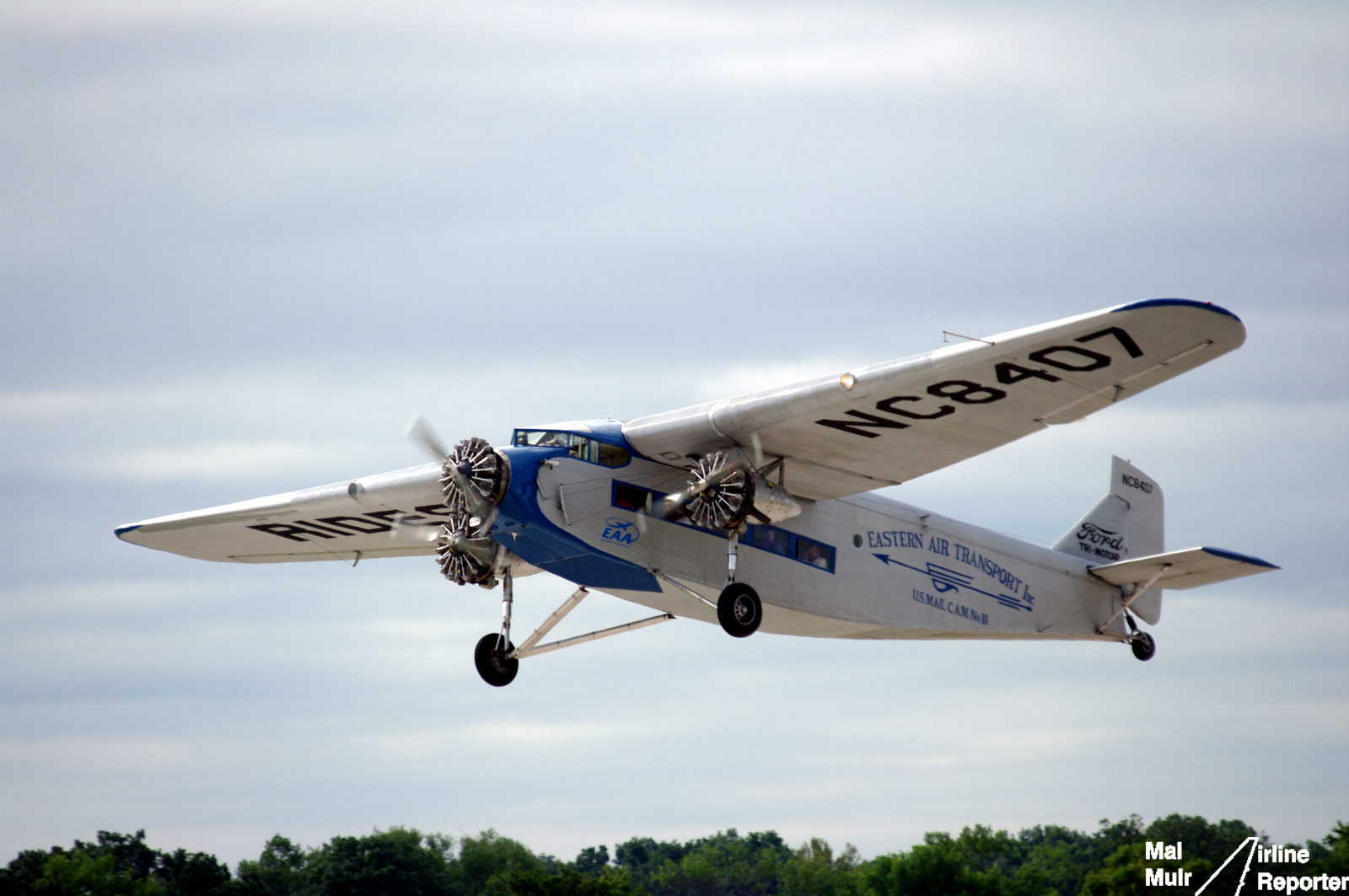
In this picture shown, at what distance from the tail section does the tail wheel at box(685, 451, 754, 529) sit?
1090 centimetres

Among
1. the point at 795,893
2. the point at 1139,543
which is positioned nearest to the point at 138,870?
the point at 795,893

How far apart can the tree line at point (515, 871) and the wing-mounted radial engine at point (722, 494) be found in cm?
3112

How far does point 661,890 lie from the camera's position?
90.9 meters

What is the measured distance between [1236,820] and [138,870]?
5398cm

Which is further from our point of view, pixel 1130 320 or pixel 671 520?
pixel 671 520

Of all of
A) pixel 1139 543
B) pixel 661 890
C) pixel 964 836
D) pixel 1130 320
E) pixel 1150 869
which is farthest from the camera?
pixel 661 890

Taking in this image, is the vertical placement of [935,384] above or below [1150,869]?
above

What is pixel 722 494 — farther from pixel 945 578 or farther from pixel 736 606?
pixel 945 578

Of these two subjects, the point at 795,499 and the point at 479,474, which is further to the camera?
the point at 795,499

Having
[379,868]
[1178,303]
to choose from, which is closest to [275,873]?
[379,868]

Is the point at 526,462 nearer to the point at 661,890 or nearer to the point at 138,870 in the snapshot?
the point at 138,870

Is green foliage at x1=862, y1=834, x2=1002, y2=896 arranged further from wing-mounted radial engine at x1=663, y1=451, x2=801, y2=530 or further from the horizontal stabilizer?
wing-mounted radial engine at x1=663, y1=451, x2=801, y2=530

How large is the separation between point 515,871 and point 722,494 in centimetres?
4365

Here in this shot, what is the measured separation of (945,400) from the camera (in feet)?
67.0
